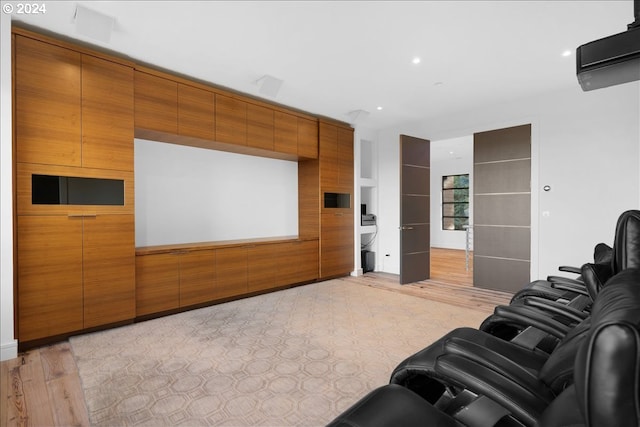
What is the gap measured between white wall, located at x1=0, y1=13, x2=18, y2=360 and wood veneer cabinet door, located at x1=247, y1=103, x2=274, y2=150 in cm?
243

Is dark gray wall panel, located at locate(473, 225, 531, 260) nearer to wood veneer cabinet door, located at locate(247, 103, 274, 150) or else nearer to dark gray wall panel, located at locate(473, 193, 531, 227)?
dark gray wall panel, located at locate(473, 193, 531, 227)

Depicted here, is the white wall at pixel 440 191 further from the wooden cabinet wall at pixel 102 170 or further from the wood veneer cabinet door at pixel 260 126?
the wooden cabinet wall at pixel 102 170

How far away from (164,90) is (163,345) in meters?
2.74

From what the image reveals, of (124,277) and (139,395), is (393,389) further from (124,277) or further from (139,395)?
(124,277)

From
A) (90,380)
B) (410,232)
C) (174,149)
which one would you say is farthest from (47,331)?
(410,232)

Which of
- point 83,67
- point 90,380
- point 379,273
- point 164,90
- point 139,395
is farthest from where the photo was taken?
point 379,273

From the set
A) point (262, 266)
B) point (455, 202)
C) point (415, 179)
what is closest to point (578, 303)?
point (415, 179)

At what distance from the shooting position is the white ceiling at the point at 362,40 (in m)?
2.62

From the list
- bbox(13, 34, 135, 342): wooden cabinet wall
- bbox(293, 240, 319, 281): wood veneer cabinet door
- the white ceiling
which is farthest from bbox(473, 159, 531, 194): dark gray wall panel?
bbox(13, 34, 135, 342): wooden cabinet wall

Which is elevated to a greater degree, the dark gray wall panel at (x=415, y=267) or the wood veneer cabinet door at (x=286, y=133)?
the wood veneer cabinet door at (x=286, y=133)

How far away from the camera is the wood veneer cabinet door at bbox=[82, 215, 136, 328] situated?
10.3 ft

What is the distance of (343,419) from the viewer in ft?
3.58

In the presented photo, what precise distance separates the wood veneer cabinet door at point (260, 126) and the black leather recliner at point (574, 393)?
3901 mm

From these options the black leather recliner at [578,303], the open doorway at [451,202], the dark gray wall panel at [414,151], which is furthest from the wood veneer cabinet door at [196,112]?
→ the open doorway at [451,202]
